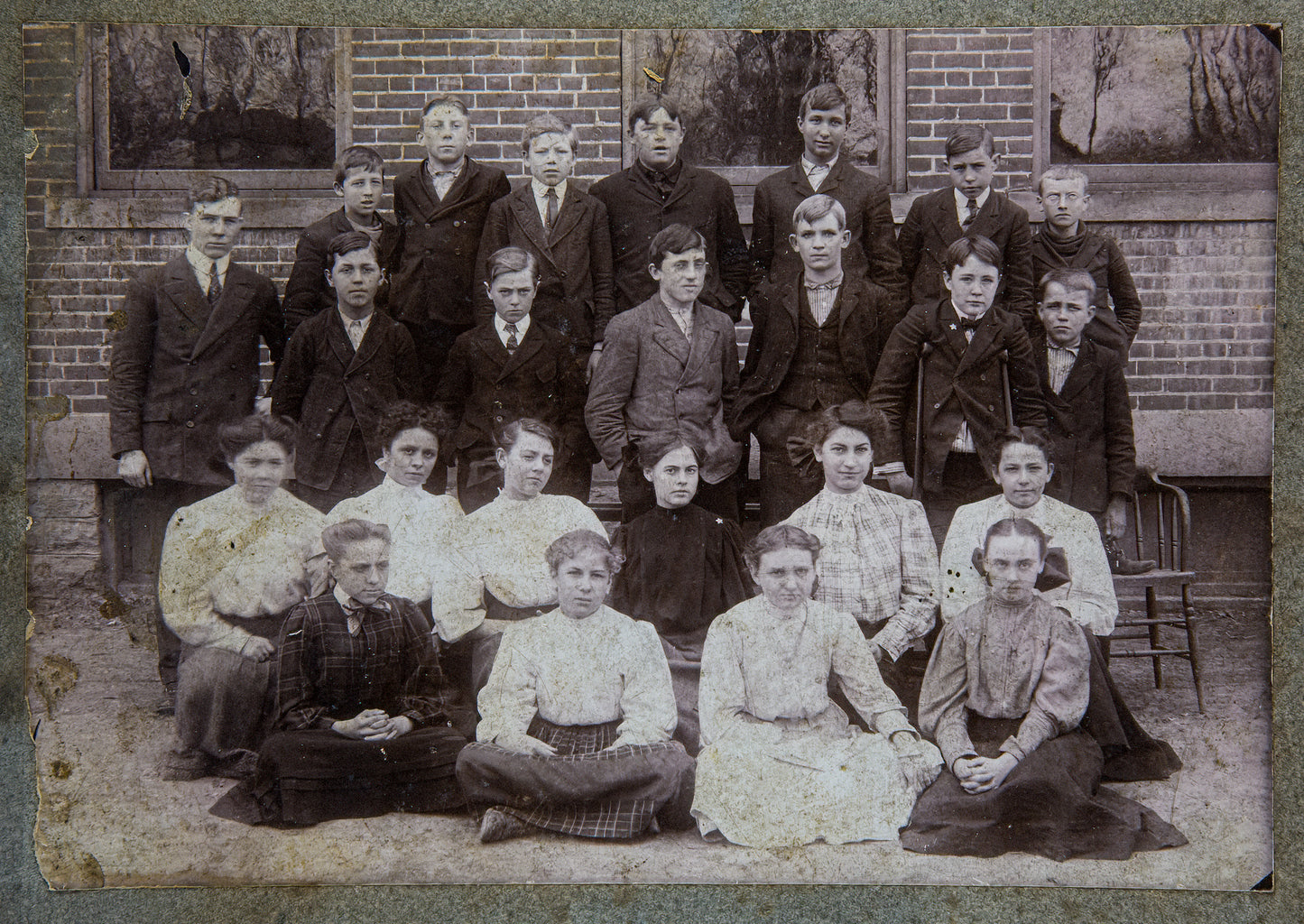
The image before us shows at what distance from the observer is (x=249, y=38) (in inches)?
131

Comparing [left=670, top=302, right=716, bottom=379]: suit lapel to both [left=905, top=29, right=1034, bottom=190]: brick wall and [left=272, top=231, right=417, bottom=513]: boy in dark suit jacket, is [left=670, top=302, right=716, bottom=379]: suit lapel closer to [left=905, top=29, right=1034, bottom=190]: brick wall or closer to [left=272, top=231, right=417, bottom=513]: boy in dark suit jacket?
[left=272, top=231, right=417, bottom=513]: boy in dark suit jacket

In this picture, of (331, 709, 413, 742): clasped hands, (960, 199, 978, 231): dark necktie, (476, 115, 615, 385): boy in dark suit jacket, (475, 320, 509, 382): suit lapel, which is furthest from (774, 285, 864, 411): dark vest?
(331, 709, 413, 742): clasped hands

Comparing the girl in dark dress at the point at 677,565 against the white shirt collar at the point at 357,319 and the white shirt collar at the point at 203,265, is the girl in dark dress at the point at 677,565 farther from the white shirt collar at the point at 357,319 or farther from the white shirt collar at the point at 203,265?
the white shirt collar at the point at 203,265

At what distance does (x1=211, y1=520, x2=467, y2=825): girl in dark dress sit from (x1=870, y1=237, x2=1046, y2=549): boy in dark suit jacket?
150 centimetres

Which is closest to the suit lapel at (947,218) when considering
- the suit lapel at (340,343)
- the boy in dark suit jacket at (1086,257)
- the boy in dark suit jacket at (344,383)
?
the boy in dark suit jacket at (1086,257)

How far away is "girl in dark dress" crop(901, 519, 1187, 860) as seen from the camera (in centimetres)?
293

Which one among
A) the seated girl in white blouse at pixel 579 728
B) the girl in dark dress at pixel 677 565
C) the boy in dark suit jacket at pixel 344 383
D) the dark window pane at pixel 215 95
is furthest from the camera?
the dark window pane at pixel 215 95

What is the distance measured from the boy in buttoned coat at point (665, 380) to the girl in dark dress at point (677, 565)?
0.05 meters

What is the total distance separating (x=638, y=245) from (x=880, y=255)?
759 mm

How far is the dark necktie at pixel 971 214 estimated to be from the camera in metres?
3.25

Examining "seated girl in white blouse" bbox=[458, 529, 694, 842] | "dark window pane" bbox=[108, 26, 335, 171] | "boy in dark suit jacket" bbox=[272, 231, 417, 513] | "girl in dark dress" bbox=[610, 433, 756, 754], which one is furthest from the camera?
"dark window pane" bbox=[108, 26, 335, 171]

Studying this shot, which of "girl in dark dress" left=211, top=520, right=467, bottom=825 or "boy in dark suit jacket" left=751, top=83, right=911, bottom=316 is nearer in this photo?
"girl in dark dress" left=211, top=520, right=467, bottom=825

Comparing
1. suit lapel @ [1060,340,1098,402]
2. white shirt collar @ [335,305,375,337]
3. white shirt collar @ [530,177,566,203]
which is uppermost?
white shirt collar @ [530,177,566,203]

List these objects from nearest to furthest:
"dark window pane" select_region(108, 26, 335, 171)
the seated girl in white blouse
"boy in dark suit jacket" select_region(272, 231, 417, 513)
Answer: the seated girl in white blouse
"boy in dark suit jacket" select_region(272, 231, 417, 513)
"dark window pane" select_region(108, 26, 335, 171)
